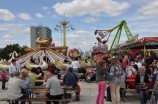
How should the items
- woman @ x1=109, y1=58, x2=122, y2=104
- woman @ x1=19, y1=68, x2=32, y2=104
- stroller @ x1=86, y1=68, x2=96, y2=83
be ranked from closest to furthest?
1. woman @ x1=19, y1=68, x2=32, y2=104
2. woman @ x1=109, y1=58, x2=122, y2=104
3. stroller @ x1=86, y1=68, x2=96, y2=83

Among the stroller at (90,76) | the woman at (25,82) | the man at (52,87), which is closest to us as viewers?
the man at (52,87)

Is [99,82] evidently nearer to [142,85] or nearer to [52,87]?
[142,85]

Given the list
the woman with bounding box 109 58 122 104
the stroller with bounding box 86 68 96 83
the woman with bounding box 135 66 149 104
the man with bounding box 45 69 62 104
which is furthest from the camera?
the stroller with bounding box 86 68 96 83

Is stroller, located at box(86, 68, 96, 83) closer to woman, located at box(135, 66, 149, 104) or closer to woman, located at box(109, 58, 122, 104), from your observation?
woman, located at box(109, 58, 122, 104)

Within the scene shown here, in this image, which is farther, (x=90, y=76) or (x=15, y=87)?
(x=90, y=76)

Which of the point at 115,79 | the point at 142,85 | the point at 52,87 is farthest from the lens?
the point at 115,79

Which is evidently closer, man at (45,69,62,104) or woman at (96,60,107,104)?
man at (45,69,62,104)

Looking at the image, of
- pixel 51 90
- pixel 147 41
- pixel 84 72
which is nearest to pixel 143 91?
pixel 51 90

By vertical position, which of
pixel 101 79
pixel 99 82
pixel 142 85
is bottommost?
pixel 142 85

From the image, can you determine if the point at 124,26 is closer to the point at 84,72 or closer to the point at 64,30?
the point at 64,30

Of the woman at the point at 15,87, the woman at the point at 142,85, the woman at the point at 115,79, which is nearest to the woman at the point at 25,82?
the woman at the point at 15,87

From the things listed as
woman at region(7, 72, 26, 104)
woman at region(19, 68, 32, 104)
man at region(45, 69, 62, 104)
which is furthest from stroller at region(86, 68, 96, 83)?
woman at region(7, 72, 26, 104)

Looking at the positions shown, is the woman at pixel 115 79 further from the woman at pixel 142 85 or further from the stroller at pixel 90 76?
the stroller at pixel 90 76

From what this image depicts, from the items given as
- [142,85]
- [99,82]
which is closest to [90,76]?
[99,82]
